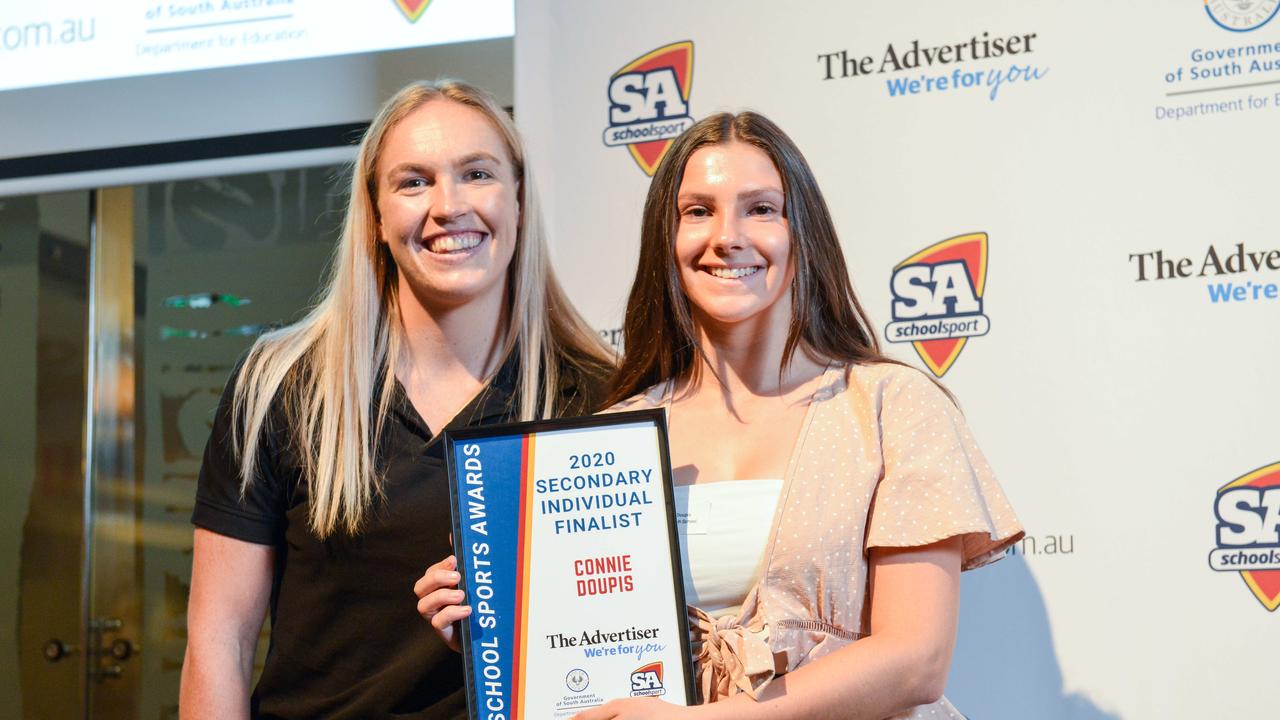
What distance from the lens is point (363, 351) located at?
6.47 ft

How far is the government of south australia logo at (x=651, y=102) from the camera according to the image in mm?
2857

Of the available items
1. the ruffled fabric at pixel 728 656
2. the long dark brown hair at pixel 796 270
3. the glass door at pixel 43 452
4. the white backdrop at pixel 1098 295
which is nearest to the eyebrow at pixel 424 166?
the long dark brown hair at pixel 796 270

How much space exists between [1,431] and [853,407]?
12.0ft

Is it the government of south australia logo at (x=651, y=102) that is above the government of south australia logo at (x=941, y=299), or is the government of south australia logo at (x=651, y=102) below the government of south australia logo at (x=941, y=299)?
above

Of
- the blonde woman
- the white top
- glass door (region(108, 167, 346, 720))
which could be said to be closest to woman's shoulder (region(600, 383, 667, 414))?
the blonde woman

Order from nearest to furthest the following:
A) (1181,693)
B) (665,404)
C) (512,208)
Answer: (665,404), (512,208), (1181,693)

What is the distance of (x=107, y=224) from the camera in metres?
4.20

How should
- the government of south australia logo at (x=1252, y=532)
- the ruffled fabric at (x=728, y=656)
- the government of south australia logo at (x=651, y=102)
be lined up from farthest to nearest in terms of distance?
the government of south australia logo at (x=651, y=102) < the government of south australia logo at (x=1252, y=532) < the ruffled fabric at (x=728, y=656)

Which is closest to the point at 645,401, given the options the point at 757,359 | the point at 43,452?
the point at 757,359

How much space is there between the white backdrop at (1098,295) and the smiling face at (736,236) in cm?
100

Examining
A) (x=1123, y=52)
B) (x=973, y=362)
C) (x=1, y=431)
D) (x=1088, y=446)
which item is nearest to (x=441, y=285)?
(x=973, y=362)

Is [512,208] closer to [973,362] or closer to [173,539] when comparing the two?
[973,362]

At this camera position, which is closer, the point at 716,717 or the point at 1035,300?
the point at 716,717

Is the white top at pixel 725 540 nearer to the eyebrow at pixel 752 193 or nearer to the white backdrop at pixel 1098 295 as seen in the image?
the eyebrow at pixel 752 193
